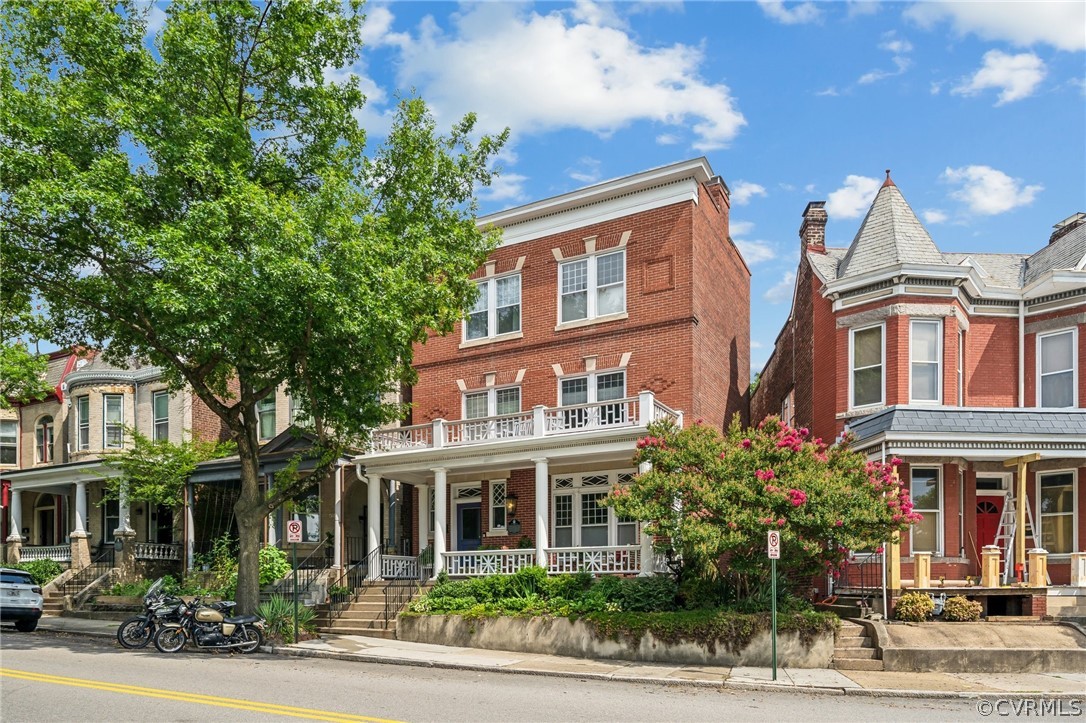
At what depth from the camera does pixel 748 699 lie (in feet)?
45.2

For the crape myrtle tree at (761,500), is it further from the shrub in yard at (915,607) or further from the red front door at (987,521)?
the red front door at (987,521)

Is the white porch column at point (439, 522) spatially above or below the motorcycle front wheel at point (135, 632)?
above

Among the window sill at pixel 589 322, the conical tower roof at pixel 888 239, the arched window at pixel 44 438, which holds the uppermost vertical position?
the conical tower roof at pixel 888 239

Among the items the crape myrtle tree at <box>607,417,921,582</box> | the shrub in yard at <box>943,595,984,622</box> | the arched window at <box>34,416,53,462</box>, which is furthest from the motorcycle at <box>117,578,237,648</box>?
the arched window at <box>34,416,53,462</box>

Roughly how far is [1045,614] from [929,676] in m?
5.31

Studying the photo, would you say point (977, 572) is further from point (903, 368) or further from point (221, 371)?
point (221, 371)

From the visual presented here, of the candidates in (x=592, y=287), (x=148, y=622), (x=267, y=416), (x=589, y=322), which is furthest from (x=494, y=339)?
(x=148, y=622)

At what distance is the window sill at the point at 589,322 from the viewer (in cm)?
2503

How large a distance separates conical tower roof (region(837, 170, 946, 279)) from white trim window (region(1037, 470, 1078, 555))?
19.3ft

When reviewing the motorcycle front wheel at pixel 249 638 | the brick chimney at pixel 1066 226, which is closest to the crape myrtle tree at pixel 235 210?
the motorcycle front wheel at pixel 249 638

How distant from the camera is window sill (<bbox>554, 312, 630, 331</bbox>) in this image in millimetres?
25031

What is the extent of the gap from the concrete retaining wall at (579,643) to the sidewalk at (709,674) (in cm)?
32

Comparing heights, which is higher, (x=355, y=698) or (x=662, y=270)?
(x=662, y=270)

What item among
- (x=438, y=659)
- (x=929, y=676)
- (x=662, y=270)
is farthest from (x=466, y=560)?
(x=929, y=676)
